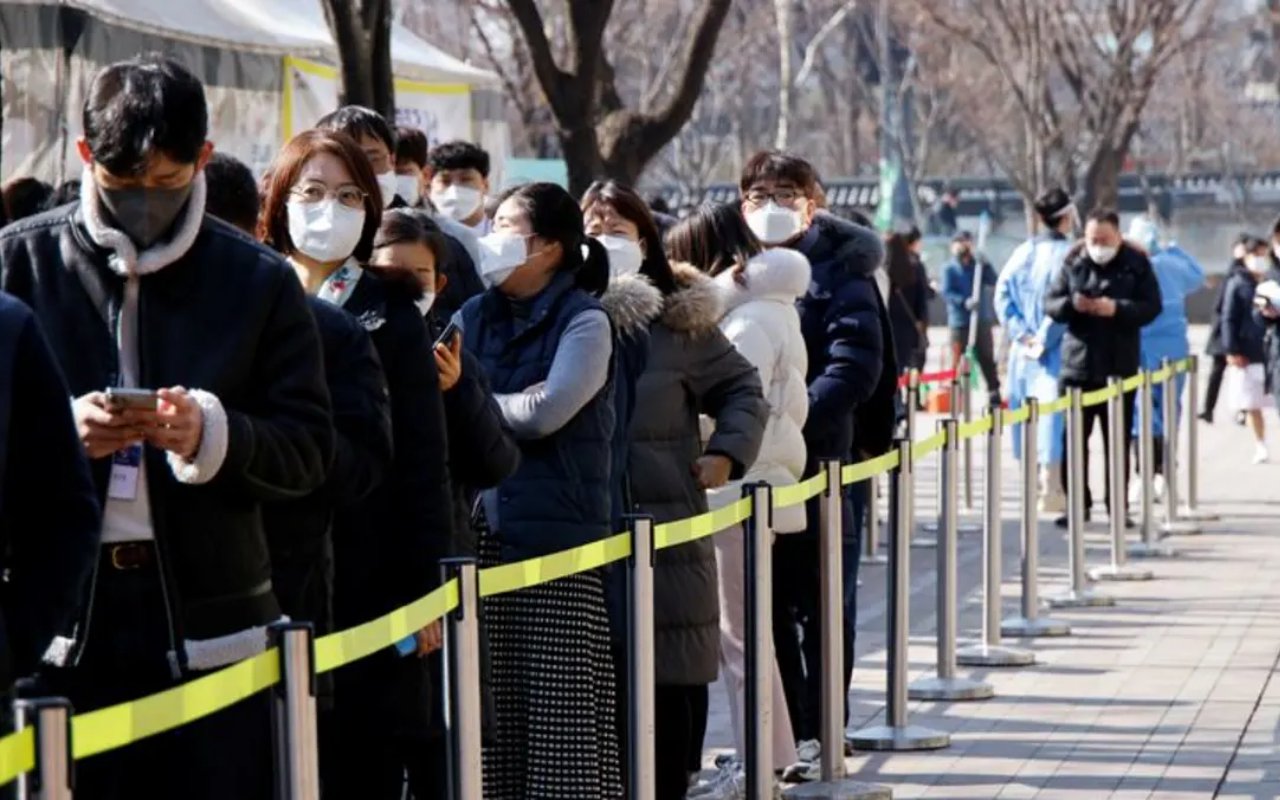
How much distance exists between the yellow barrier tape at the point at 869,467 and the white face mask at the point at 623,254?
3.84ft

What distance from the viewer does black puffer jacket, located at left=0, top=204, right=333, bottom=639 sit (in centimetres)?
470

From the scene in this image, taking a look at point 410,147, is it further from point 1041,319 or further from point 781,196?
point 1041,319

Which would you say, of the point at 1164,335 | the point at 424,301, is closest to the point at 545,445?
the point at 424,301

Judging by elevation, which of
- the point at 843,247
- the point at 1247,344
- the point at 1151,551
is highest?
the point at 843,247

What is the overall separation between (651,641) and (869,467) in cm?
245

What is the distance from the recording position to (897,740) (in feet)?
31.3

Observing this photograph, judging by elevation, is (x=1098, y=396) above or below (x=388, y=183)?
below

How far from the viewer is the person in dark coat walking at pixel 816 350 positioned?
9023mm

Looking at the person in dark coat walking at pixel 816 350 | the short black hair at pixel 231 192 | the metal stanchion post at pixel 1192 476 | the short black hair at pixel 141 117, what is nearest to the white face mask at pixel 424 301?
the short black hair at pixel 231 192

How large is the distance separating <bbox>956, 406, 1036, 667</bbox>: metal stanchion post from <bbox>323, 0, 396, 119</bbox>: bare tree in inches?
150

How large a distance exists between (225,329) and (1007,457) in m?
18.5

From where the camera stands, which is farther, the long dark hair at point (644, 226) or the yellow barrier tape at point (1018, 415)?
the yellow barrier tape at point (1018, 415)

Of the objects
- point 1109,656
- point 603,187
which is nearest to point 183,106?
point 603,187

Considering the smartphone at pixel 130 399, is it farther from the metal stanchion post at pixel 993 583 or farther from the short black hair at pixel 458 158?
the metal stanchion post at pixel 993 583
